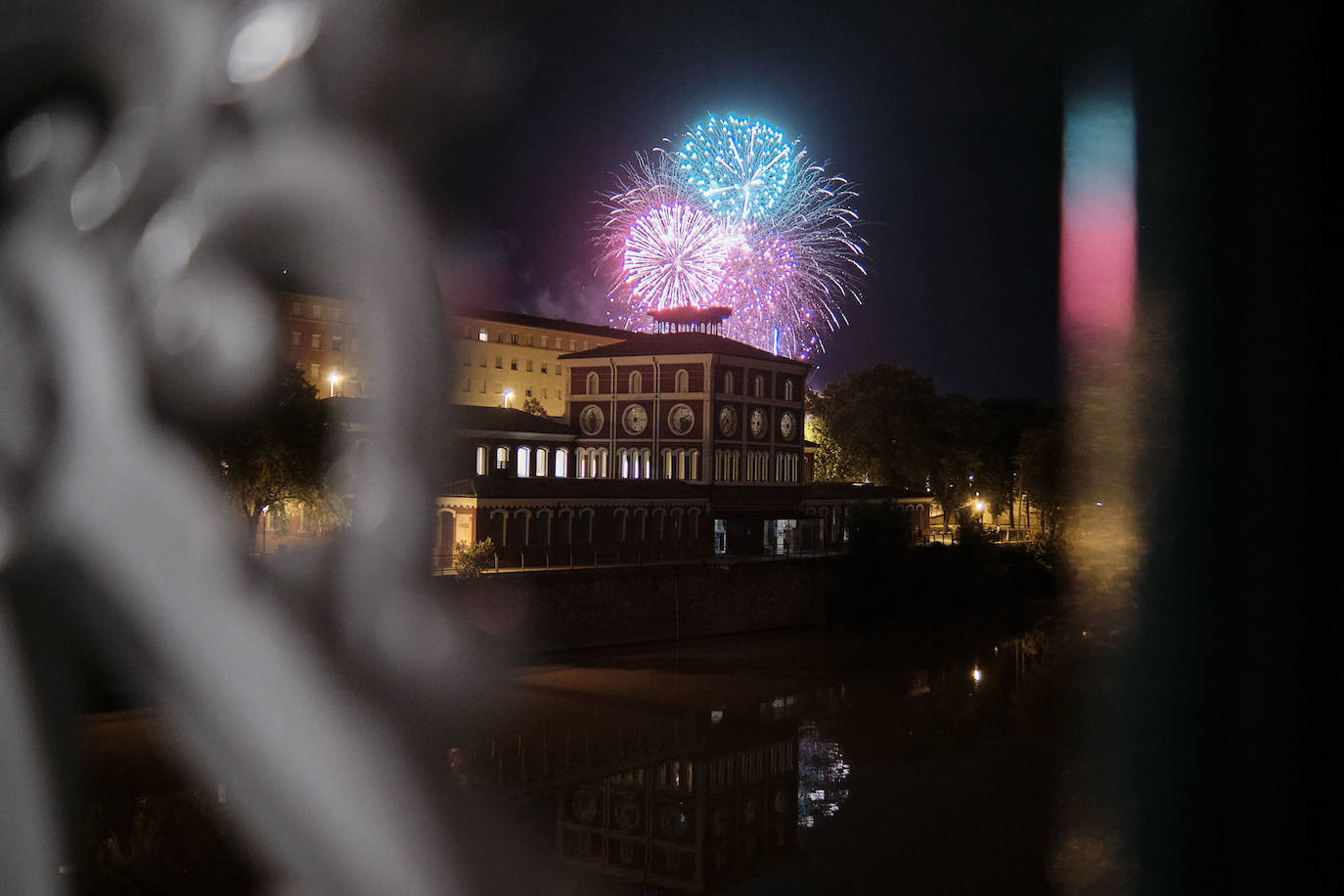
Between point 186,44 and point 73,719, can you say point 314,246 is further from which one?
point 73,719

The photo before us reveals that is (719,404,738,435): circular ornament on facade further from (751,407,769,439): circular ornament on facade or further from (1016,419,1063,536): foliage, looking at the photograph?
(1016,419,1063,536): foliage

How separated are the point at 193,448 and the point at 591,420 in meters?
23.2

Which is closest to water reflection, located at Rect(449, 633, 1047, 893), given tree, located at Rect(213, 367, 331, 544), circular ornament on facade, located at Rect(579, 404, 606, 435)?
tree, located at Rect(213, 367, 331, 544)

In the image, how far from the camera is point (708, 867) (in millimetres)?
15727

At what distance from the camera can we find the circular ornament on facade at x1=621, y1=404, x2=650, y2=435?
141 feet

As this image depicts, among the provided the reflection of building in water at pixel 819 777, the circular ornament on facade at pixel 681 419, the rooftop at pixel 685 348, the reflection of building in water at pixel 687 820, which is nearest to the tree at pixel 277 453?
the reflection of building in water at pixel 687 820

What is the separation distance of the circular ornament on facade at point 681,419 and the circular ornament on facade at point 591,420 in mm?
3249

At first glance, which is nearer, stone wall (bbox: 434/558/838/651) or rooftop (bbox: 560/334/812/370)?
stone wall (bbox: 434/558/838/651)

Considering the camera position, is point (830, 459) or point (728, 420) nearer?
point (728, 420)

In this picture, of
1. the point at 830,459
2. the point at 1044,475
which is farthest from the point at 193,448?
the point at 830,459

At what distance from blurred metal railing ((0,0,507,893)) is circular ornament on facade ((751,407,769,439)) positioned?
1954 centimetres

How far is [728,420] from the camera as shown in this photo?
42219 millimetres

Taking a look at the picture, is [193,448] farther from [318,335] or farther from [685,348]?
[318,335]

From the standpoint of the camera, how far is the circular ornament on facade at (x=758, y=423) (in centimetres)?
4347
